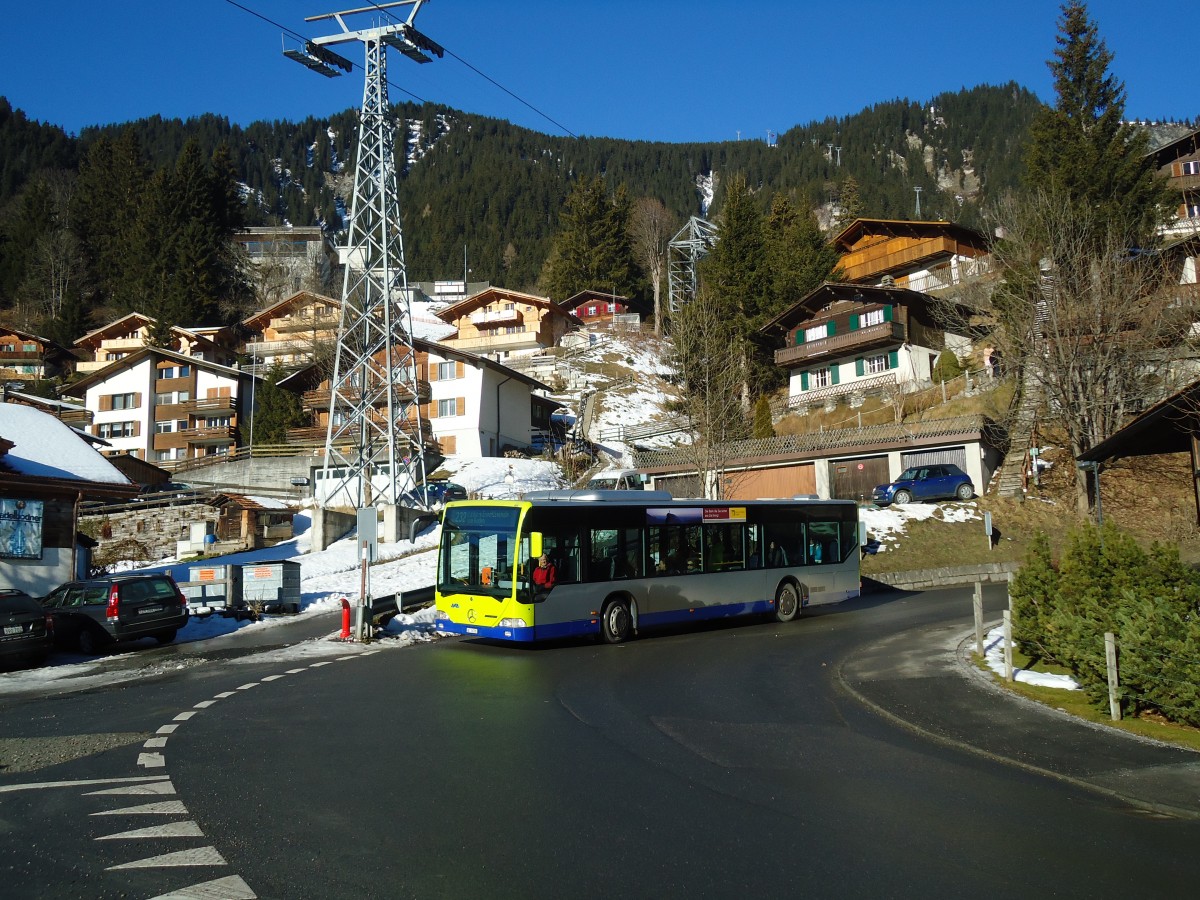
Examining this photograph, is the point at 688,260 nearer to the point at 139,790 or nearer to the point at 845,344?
the point at 845,344

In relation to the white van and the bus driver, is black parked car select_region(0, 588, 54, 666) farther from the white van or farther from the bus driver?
the white van

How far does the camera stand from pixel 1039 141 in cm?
4700

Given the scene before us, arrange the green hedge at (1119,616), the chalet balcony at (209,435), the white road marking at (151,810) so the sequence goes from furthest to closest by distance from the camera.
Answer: the chalet balcony at (209,435) < the green hedge at (1119,616) < the white road marking at (151,810)

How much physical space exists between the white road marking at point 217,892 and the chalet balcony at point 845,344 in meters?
53.0

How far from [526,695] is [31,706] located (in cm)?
665

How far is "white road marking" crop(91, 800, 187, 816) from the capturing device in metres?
6.69

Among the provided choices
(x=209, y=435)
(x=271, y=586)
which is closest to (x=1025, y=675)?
(x=271, y=586)

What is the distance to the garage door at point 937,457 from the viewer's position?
41031 millimetres

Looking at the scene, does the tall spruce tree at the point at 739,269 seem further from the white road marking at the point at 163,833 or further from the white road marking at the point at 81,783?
the white road marking at the point at 163,833

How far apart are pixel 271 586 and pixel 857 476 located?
28581 millimetres

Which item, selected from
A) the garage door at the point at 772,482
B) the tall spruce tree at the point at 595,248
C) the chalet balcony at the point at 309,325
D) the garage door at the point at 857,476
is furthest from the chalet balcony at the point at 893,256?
the chalet balcony at the point at 309,325

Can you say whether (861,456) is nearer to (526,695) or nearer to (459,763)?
(526,695)

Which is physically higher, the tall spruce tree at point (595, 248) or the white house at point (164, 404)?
the tall spruce tree at point (595, 248)

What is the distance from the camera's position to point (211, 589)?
83.9 feet
